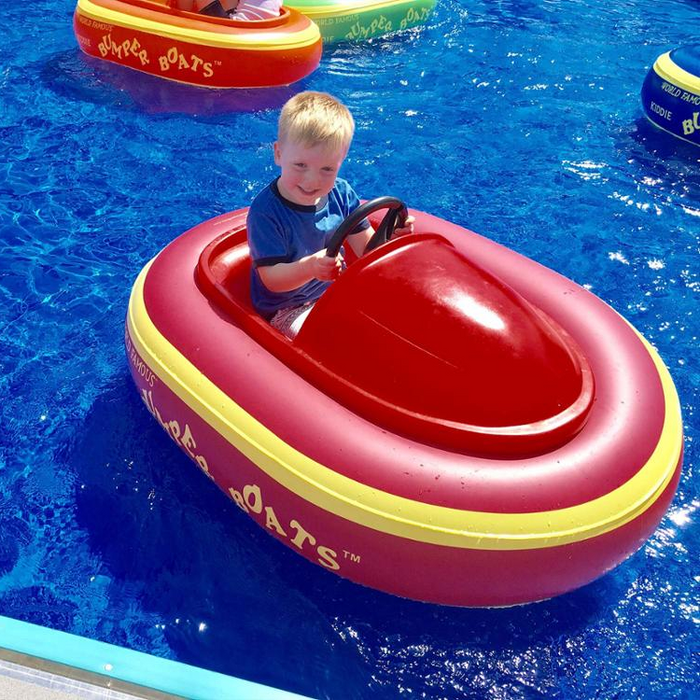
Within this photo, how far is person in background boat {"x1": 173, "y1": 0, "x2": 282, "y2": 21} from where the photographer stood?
18.4ft

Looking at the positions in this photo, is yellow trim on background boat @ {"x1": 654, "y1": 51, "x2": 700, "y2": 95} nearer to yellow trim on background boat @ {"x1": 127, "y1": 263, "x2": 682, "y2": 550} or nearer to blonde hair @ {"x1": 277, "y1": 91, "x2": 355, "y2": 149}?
yellow trim on background boat @ {"x1": 127, "y1": 263, "x2": 682, "y2": 550}

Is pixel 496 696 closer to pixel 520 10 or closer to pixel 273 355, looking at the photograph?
pixel 273 355

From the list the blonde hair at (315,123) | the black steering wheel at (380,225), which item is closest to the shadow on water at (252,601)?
the black steering wheel at (380,225)

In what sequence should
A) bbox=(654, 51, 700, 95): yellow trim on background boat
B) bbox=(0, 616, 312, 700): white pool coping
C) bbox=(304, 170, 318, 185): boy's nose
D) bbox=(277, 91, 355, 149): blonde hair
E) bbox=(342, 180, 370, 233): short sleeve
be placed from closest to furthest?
bbox=(0, 616, 312, 700): white pool coping < bbox=(277, 91, 355, 149): blonde hair < bbox=(304, 170, 318, 185): boy's nose < bbox=(342, 180, 370, 233): short sleeve < bbox=(654, 51, 700, 95): yellow trim on background boat

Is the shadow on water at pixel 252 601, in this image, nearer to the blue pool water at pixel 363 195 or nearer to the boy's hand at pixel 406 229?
the blue pool water at pixel 363 195

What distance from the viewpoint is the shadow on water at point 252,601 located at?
239 cm

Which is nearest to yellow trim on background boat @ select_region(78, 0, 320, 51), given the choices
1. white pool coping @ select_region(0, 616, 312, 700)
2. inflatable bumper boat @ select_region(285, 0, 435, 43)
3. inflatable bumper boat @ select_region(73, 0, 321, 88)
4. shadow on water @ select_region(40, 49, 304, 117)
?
inflatable bumper boat @ select_region(73, 0, 321, 88)

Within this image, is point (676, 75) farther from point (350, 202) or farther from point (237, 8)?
point (350, 202)

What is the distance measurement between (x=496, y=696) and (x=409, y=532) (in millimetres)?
619

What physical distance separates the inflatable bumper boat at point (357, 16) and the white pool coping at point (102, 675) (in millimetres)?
5161

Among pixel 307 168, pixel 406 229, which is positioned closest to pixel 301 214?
pixel 307 168

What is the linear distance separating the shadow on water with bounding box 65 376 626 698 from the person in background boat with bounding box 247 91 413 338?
73 cm

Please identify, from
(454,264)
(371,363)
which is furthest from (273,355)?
(454,264)

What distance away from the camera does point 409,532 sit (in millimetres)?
2137
